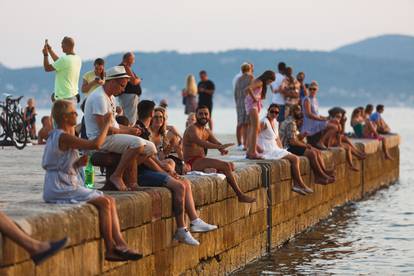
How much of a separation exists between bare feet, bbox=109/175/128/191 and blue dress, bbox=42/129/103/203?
127 centimetres

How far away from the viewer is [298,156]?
1988 centimetres

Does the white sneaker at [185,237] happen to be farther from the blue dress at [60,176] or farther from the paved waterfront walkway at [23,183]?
the blue dress at [60,176]

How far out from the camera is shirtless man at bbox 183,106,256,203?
14500 millimetres

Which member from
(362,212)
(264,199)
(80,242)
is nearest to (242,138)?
(362,212)

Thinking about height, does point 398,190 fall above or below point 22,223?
below

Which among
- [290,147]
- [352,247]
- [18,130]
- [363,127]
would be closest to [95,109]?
[352,247]

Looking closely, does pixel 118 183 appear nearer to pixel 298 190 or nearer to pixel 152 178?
pixel 152 178

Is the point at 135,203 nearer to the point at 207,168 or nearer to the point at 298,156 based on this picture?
the point at 207,168

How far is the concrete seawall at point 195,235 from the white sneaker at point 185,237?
0.26 feet

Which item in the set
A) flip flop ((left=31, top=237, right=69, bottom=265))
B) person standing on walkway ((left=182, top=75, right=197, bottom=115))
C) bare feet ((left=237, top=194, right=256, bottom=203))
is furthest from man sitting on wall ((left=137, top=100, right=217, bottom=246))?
person standing on walkway ((left=182, top=75, right=197, bottom=115))

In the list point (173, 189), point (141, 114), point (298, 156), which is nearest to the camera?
point (173, 189)

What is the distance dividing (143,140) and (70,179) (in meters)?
1.68

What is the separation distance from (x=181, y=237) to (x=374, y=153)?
60.8ft

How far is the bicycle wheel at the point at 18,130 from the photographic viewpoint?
23.0 metres
